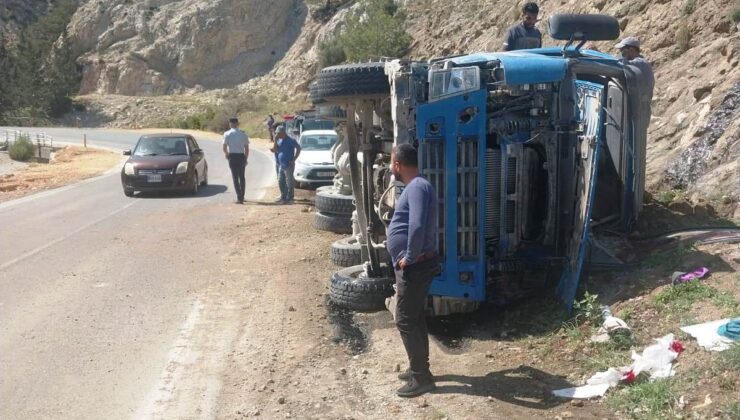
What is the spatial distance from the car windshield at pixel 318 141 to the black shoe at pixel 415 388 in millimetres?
14664

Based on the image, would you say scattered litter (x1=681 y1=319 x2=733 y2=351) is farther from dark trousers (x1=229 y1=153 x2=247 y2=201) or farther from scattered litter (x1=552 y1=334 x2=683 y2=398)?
Result: dark trousers (x1=229 y1=153 x2=247 y2=201)

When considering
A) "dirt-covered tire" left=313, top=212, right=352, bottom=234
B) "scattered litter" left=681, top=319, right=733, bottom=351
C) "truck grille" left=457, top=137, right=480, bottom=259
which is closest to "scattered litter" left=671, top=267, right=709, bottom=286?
"scattered litter" left=681, top=319, right=733, bottom=351

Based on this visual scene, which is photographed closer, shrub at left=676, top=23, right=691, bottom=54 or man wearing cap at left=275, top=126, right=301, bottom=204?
shrub at left=676, top=23, right=691, bottom=54

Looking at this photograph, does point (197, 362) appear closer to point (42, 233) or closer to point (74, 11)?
point (42, 233)

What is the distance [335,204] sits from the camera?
40.1 feet

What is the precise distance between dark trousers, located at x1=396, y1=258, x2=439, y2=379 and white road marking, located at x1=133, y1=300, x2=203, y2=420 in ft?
5.65

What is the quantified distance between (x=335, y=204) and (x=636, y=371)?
7436 mm

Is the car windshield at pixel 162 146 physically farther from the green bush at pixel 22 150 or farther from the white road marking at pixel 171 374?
the green bush at pixel 22 150

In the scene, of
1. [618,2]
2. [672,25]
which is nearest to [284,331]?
[672,25]

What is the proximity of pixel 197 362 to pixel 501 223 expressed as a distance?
287 cm

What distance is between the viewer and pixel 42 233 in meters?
13.1

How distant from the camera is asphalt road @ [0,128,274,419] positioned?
19.0 ft

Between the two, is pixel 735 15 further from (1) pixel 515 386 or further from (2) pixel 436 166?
(1) pixel 515 386

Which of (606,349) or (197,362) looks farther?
(197,362)
